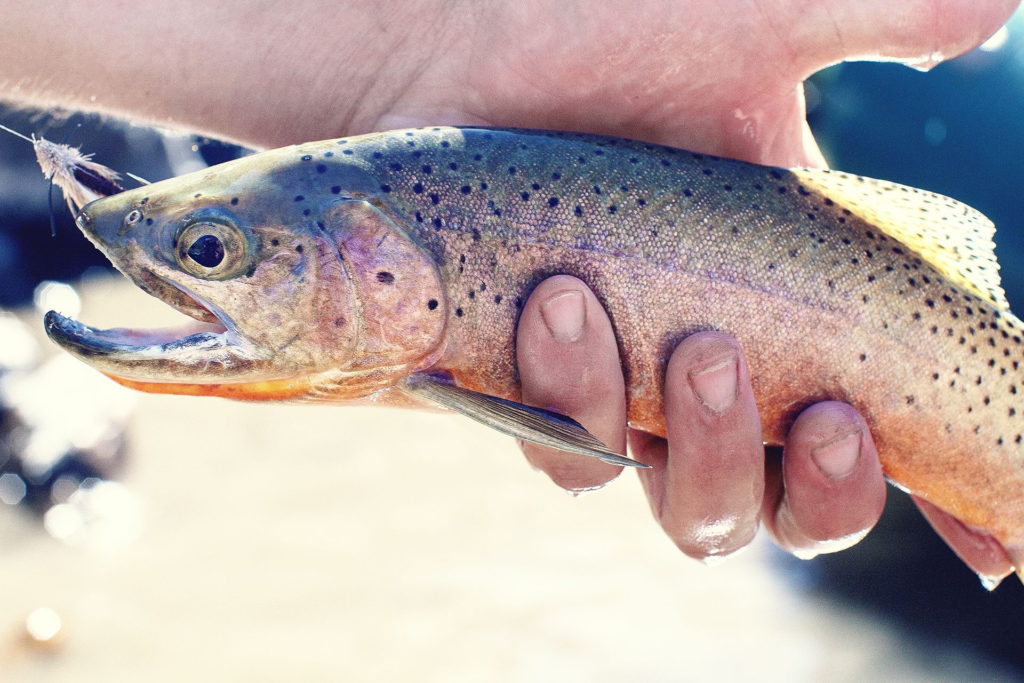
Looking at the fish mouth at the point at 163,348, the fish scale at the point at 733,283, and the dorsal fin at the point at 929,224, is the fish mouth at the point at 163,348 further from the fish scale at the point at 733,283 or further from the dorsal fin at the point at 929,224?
the dorsal fin at the point at 929,224

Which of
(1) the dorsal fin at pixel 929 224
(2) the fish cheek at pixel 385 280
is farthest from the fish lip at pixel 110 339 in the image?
(1) the dorsal fin at pixel 929 224

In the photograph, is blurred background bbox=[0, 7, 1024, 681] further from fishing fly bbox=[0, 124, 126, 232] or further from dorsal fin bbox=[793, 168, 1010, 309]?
dorsal fin bbox=[793, 168, 1010, 309]

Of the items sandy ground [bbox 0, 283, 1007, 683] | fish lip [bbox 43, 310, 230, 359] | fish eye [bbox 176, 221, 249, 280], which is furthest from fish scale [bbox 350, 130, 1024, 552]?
sandy ground [bbox 0, 283, 1007, 683]

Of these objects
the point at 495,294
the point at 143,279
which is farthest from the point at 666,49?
the point at 143,279

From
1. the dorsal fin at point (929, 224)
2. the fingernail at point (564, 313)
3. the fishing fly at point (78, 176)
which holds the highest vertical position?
the dorsal fin at point (929, 224)

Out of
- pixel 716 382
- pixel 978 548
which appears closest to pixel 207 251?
pixel 716 382

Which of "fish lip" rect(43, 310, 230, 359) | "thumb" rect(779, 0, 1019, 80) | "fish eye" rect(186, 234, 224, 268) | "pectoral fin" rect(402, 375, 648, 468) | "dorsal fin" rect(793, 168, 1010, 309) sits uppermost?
"thumb" rect(779, 0, 1019, 80)

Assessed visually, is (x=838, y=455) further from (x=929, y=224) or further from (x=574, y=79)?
(x=574, y=79)
